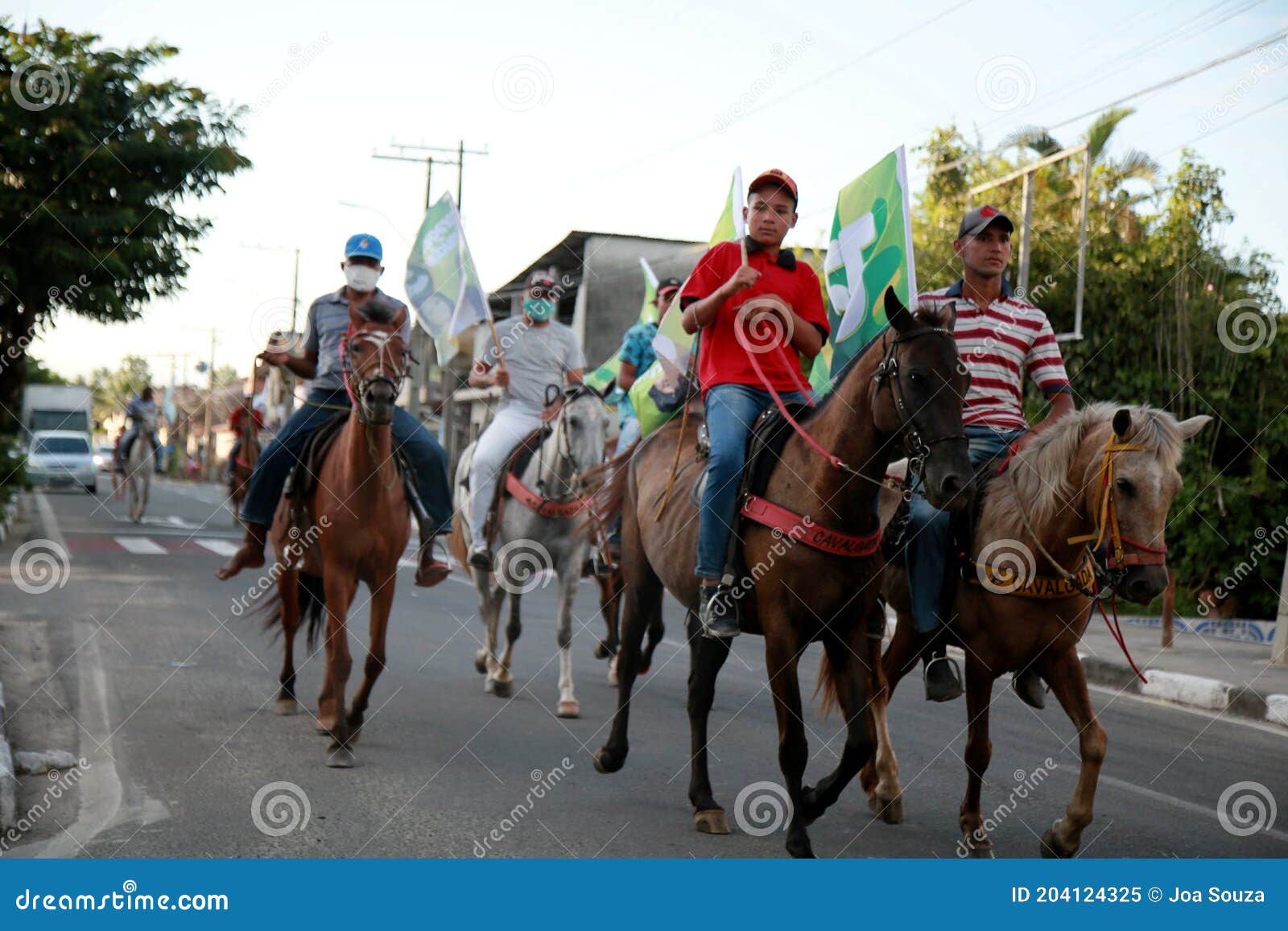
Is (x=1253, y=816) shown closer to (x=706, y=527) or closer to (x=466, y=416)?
(x=706, y=527)

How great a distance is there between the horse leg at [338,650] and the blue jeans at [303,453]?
0.73 m

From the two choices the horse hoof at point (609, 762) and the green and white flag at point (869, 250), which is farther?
the green and white flag at point (869, 250)

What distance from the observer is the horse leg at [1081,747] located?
4.95 meters

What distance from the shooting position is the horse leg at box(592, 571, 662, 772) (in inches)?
255

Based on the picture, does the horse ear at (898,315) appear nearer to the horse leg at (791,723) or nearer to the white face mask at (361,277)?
the horse leg at (791,723)

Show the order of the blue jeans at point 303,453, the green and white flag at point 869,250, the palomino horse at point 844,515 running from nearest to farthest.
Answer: the palomino horse at point 844,515
the blue jeans at point 303,453
the green and white flag at point 869,250

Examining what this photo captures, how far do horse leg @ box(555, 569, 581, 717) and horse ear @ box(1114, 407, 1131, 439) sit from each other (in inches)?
170

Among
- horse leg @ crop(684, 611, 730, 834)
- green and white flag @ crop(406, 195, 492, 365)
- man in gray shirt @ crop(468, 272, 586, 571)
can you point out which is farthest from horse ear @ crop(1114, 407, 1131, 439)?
green and white flag @ crop(406, 195, 492, 365)

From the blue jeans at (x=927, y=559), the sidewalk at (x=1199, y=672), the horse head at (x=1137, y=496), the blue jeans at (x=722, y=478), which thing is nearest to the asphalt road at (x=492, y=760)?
the sidewalk at (x=1199, y=672)

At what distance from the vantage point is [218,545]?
21.2 m

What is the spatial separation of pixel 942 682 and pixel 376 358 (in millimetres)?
3285

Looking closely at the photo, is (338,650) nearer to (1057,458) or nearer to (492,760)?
(492,760)

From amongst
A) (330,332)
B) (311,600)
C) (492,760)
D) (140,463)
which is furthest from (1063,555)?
(140,463)

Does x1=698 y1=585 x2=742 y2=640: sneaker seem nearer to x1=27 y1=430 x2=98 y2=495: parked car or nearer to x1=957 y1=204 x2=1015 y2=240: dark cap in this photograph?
x1=957 y1=204 x2=1015 y2=240: dark cap
